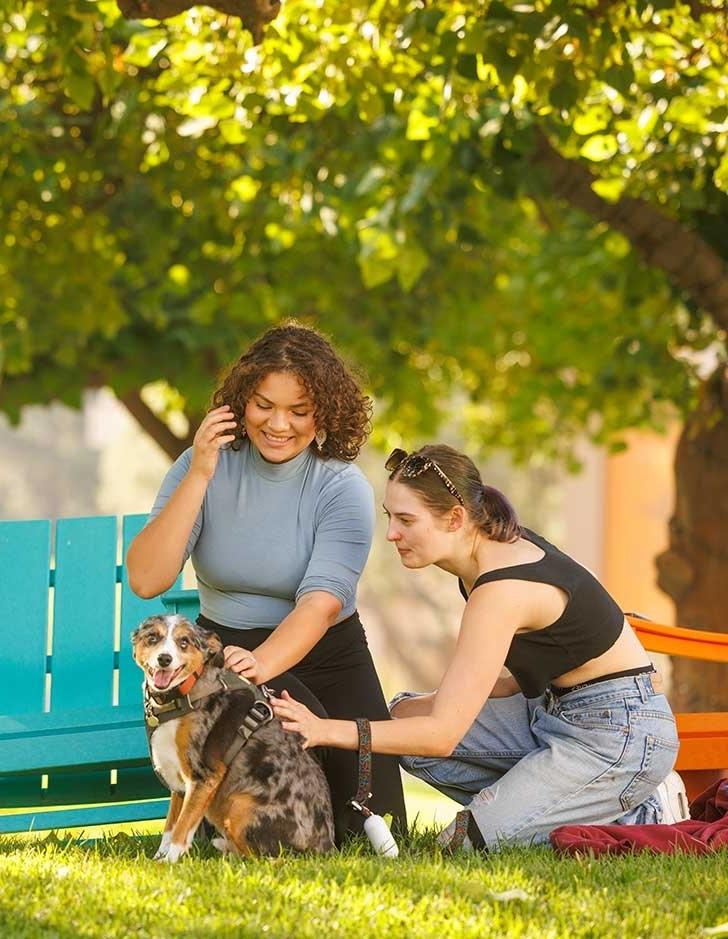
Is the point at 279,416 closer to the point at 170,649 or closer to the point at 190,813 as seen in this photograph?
the point at 170,649

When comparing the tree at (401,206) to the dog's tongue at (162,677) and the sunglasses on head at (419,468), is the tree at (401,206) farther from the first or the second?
the dog's tongue at (162,677)

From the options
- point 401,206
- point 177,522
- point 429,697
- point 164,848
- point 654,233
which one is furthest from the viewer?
point 654,233

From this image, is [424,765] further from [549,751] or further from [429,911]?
[429,911]

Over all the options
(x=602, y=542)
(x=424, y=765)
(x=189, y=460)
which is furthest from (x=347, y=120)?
(x=602, y=542)

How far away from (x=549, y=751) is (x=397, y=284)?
7347 mm

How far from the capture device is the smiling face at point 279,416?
4465mm

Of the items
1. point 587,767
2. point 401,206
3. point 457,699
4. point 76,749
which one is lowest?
point 587,767

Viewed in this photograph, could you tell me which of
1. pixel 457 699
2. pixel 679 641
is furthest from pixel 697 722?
pixel 457 699

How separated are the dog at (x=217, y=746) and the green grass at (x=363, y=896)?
0.10m

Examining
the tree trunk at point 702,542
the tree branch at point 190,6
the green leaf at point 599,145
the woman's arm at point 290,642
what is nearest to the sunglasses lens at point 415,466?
the woman's arm at point 290,642

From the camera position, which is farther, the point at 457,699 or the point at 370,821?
the point at 370,821

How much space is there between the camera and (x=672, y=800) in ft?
15.5

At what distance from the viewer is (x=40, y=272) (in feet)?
29.9

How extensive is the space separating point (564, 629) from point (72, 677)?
1.87 meters
